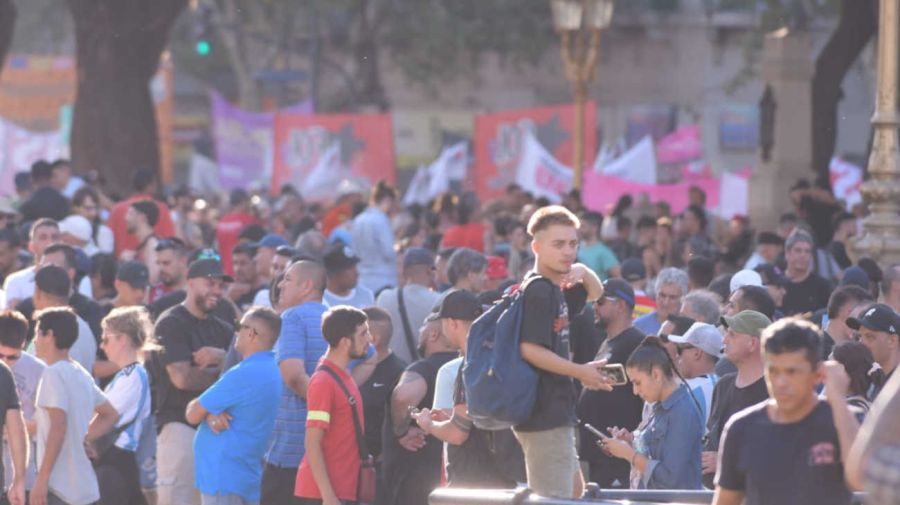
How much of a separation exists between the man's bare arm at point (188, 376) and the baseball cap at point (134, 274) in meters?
1.61

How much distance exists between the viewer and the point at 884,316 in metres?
9.26

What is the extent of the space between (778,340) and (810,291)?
24.4ft

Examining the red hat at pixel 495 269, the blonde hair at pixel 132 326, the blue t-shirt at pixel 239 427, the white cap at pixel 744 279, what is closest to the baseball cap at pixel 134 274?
the blonde hair at pixel 132 326

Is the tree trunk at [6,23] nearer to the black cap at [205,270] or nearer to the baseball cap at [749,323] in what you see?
the black cap at [205,270]

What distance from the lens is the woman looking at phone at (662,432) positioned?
27.1 ft

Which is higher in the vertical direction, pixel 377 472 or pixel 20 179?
pixel 20 179

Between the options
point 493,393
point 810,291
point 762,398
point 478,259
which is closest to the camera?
point 493,393

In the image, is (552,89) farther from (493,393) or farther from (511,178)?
(493,393)

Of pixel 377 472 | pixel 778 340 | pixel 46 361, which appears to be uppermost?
pixel 778 340

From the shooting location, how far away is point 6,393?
31.0 ft

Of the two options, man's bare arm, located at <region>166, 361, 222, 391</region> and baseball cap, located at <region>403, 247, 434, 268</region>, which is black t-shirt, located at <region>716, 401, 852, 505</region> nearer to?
man's bare arm, located at <region>166, 361, 222, 391</region>

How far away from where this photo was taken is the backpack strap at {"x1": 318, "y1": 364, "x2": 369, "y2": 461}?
9.41m

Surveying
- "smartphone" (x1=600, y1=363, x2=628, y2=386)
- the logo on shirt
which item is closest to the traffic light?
"smartphone" (x1=600, y1=363, x2=628, y2=386)

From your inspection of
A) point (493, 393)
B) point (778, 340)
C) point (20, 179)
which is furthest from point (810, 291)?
point (20, 179)
